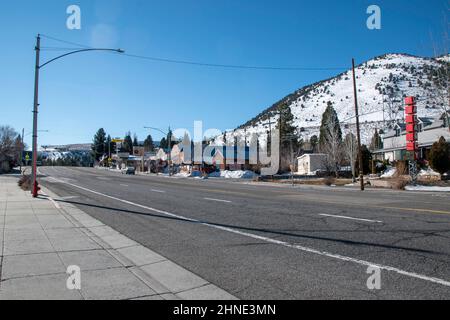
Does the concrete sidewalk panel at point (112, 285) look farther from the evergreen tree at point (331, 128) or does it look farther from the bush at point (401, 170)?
the evergreen tree at point (331, 128)

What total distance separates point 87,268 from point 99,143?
168548 millimetres

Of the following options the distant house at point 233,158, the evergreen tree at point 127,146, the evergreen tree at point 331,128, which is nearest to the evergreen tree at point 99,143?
the evergreen tree at point 127,146

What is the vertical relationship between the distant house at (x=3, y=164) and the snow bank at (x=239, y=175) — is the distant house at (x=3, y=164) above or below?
above

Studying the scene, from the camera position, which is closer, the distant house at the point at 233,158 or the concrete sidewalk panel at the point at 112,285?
the concrete sidewalk panel at the point at 112,285

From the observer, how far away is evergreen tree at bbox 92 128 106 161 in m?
166

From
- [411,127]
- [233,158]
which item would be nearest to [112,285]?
[411,127]

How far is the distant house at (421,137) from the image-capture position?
47.3 metres

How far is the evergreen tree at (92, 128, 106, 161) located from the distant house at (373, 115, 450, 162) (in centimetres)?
12615

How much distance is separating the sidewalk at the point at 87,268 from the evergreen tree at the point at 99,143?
531 ft

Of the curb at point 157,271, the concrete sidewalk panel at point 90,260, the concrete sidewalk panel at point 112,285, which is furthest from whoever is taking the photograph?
the concrete sidewalk panel at point 90,260

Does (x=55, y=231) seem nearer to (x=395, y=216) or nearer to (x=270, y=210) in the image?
(x=270, y=210)

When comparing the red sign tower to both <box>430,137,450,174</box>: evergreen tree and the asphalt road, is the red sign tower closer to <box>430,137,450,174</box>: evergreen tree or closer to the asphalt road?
<box>430,137,450,174</box>: evergreen tree

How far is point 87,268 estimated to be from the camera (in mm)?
6289
